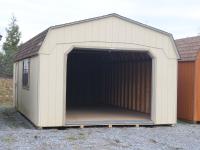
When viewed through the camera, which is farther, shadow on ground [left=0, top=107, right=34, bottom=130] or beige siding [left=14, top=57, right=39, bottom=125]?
shadow on ground [left=0, top=107, right=34, bottom=130]

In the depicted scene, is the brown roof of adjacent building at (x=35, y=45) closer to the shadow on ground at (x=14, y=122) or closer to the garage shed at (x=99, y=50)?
the garage shed at (x=99, y=50)

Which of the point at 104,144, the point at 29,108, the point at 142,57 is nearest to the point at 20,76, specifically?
the point at 29,108

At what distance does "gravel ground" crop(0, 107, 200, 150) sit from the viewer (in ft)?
32.6

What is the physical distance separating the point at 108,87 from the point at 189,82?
18.7 ft

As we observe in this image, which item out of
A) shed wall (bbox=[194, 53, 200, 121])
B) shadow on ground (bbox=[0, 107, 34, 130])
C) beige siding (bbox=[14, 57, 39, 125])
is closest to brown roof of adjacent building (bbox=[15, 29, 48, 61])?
beige siding (bbox=[14, 57, 39, 125])

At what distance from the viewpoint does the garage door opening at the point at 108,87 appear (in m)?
14.9

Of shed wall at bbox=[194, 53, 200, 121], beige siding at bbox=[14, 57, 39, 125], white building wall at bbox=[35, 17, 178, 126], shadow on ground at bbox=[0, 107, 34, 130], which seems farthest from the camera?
shed wall at bbox=[194, 53, 200, 121]

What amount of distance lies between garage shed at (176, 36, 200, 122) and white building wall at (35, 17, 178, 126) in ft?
5.26

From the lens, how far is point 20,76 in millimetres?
17625

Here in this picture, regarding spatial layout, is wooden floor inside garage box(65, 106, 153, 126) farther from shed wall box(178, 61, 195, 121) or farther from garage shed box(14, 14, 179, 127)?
shed wall box(178, 61, 195, 121)

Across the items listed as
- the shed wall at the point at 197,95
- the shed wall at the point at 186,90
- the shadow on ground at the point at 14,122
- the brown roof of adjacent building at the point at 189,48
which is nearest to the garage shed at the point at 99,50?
the shadow on ground at the point at 14,122

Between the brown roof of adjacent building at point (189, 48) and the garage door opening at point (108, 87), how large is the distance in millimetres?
1355

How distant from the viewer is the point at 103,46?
13.0 metres

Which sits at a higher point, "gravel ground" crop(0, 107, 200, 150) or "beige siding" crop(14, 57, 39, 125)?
"beige siding" crop(14, 57, 39, 125)
